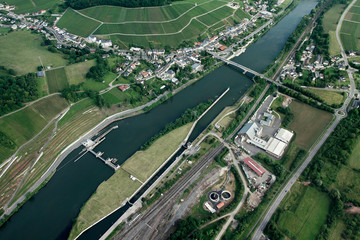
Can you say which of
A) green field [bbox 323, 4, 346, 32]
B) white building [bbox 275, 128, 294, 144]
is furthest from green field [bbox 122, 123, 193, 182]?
green field [bbox 323, 4, 346, 32]

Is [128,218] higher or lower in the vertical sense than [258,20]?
lower

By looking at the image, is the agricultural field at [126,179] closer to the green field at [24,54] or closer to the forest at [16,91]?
the forest at [16,91]

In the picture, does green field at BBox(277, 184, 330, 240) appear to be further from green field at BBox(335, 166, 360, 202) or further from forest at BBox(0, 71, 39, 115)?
forest at BBox(0, 71, 39, 115)

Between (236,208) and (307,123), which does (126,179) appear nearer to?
(236,208)

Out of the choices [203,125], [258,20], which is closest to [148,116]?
[203,125]

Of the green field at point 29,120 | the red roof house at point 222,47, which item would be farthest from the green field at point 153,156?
the red roof house at point 222,47

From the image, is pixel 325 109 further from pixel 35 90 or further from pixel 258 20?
pixel 35 90

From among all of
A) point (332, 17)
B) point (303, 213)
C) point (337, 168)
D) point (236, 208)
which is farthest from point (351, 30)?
point (236, 208)

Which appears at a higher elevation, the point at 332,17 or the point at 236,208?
the point at 332,17
